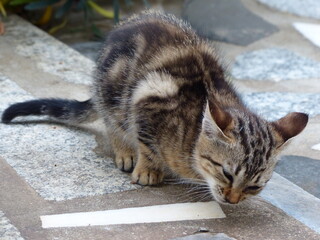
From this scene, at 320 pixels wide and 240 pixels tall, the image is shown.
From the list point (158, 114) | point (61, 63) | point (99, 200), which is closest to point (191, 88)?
point (158, 114)

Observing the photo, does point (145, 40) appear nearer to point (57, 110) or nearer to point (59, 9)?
point (57, 110)

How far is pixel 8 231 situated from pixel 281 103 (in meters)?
2.90

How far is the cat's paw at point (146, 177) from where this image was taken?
4180 mm

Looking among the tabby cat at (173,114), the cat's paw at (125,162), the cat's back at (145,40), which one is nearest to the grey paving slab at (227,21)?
the tabby cat at (173,114)

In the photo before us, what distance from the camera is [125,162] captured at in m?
4.41

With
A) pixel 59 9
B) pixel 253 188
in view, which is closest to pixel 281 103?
pixel 253 188

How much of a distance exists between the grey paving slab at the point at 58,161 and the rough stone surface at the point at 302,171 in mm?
1143

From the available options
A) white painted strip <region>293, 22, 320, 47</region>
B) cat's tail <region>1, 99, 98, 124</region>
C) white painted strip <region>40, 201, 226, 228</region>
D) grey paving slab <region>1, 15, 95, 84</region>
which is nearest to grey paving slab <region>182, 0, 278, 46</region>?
white painted strip <region>293, 22, 320, 47</region>

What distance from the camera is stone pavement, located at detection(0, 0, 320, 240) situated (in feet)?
12.2

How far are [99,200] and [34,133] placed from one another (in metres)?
0.99

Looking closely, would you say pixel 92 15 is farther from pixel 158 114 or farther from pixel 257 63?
pixel 158 114

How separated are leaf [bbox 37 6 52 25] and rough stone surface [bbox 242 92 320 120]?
96.6 inches

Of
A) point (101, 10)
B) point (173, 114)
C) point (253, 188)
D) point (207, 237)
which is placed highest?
point (173, 114)

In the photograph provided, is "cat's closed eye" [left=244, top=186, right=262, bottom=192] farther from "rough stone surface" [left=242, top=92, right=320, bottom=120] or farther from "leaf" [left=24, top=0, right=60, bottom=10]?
"leaf" [left=24, top=0, right=60, bottom=10]
